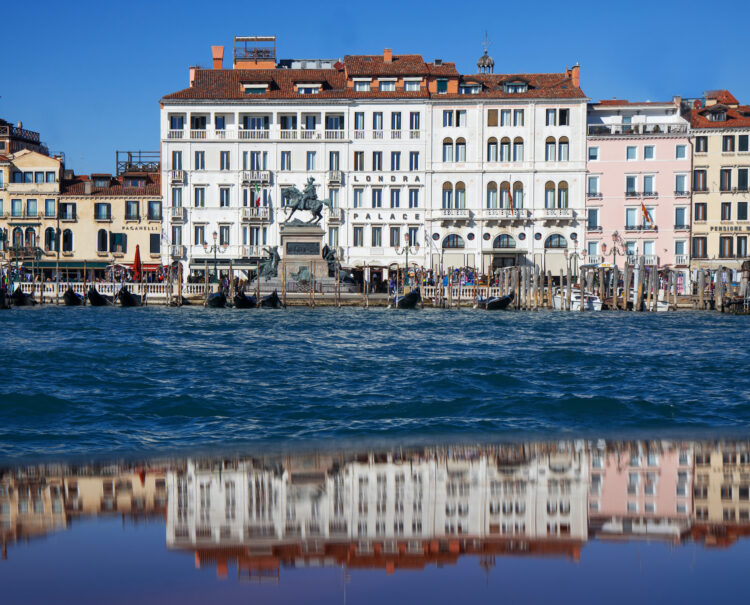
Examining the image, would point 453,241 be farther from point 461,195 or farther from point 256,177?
point 256,177

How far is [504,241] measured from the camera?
51594mm

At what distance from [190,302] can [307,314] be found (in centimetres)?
948

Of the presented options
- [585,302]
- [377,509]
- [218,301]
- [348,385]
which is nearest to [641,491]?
[377,509]

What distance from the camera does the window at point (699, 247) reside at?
170 ft

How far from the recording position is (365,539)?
471 centimetres

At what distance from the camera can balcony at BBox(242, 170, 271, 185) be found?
5119 cm

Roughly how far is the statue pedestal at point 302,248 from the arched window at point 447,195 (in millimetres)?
11320

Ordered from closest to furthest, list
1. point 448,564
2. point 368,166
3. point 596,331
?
point 448,564, point 596,331, point 368,166

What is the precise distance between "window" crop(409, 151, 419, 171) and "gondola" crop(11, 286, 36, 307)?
2117cm

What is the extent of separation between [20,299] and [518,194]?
2632cm

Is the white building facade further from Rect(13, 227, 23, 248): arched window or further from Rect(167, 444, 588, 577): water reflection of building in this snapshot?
Rect(167, 444, 588, 577): water reflection of building

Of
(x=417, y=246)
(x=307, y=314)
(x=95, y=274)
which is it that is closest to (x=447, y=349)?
(x=307, y=314)

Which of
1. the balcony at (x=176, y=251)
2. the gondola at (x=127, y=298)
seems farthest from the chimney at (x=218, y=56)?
the gondola at (x=127, y=298)

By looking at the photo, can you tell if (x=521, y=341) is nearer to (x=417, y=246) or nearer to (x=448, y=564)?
(x=448, y=564)
